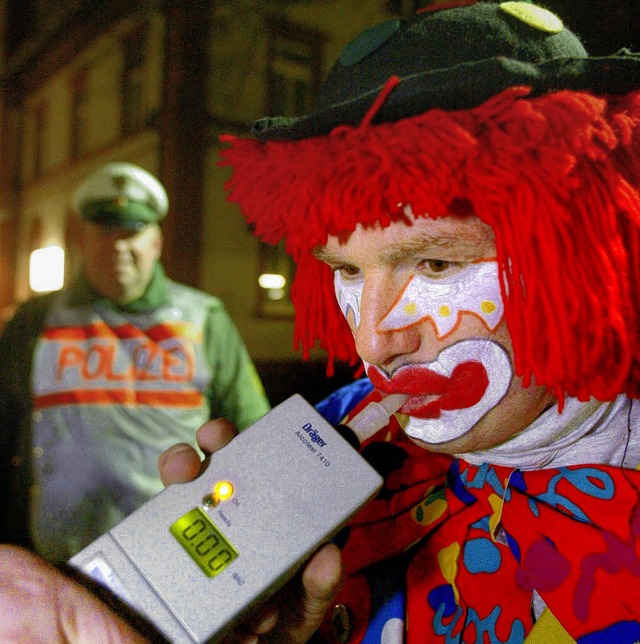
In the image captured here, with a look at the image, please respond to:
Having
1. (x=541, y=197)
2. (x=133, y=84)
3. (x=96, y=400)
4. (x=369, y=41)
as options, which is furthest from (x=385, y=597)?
(x=133, y=84)

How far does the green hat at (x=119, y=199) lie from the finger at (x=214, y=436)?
1.26 m

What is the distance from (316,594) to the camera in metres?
0.56

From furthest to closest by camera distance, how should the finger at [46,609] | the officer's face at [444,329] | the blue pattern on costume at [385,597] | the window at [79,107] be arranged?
the window at [79,107] < the blue pattern on costume at [385,597] < the officer's face at [444,329] < the finger at [46,609]

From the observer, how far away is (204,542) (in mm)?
518

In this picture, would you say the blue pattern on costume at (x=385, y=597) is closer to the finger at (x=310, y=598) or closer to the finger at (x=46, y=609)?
the finger at (x=310, y=598)

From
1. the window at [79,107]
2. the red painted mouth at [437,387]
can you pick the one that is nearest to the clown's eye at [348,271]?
the red painted mouth at [437,387]

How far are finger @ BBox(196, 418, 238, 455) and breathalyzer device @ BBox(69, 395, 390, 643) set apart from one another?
42 mm

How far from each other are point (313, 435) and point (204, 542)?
139 millimetres

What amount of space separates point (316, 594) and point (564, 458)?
0.91 ft

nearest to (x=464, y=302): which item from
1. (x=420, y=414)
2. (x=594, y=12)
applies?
(x=420, y=414)

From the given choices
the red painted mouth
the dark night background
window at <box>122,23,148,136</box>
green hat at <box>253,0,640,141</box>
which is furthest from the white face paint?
window at <box>122,23,148,136</box>

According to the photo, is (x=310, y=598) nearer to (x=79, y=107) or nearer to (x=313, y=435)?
(x=313, y=435)

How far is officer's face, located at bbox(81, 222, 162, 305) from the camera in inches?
68.8

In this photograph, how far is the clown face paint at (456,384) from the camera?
21.5 inches
